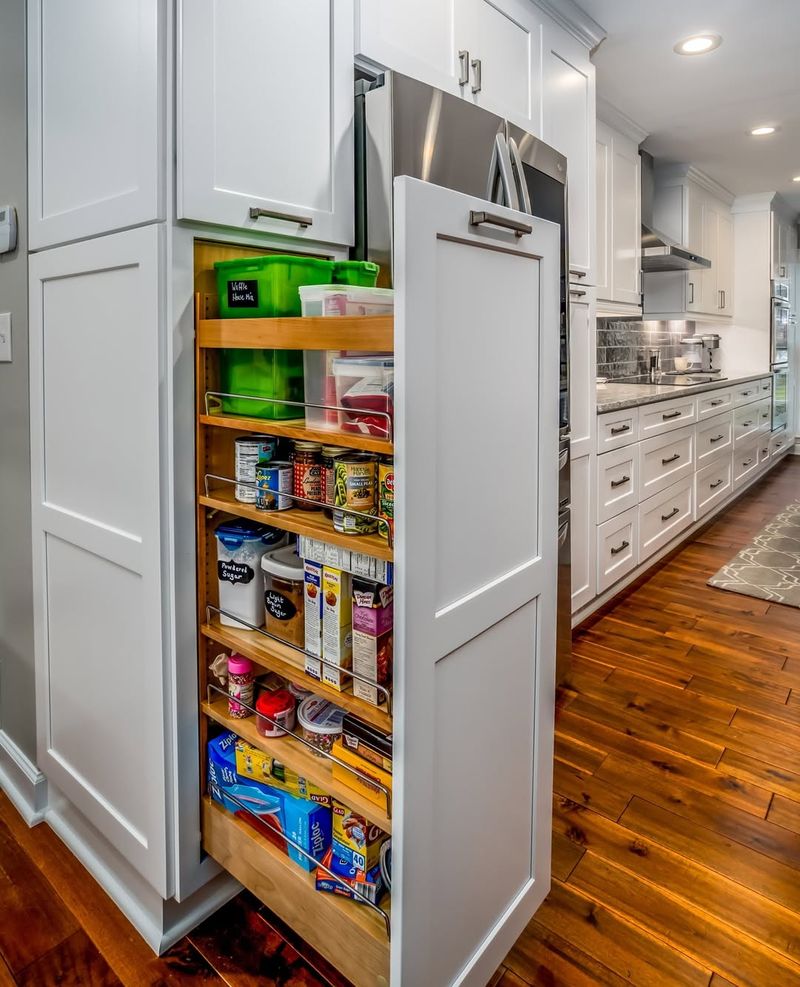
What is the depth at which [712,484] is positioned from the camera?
14.6 ft

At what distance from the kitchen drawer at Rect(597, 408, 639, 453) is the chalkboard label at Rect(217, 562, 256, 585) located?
1890 millimetres

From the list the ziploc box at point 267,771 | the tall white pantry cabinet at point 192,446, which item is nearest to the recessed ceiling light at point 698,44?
the tall white pantry cabinet at point 192,446

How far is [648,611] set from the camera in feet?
10.1

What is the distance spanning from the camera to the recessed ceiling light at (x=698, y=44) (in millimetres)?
2674

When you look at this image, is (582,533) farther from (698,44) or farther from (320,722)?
(698,44)

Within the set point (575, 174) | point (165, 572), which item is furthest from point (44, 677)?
point (575, 174)

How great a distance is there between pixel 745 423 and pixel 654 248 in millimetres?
2012

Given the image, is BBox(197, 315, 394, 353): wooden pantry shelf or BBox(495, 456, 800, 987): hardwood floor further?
BBox(495, 456, 800, 987): hardwood floor

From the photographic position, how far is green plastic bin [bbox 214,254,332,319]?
47.0 inches

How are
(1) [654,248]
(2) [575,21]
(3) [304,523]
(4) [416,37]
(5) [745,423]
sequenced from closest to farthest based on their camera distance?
(3) [304,523] → (4) [416,37] → (2) [575,21] → (1) [654,248] → (5) [745,423]

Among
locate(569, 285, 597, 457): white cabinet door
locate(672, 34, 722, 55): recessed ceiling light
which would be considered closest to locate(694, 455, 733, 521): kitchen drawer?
locate(569, 285, 597, 457): white cabinet door

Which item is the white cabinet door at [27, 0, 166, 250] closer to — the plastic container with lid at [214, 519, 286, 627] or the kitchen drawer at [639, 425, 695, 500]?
the plastic container with lid at [214, 519, 286, 627]

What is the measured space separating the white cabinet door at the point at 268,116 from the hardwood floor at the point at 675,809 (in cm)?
151

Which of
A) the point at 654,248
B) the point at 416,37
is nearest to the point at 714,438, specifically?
the point at 654,248
